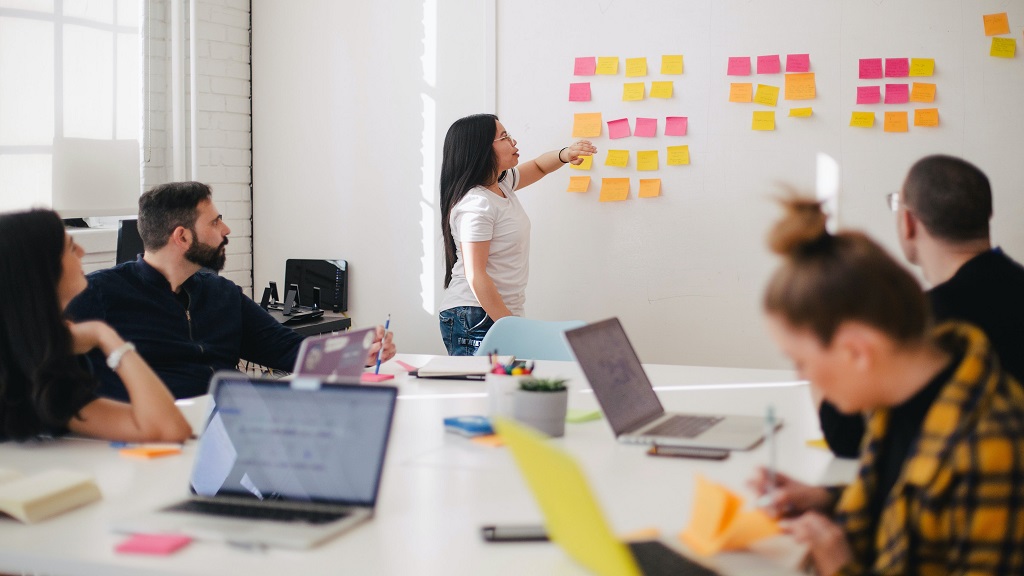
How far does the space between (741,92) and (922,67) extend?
670 mm

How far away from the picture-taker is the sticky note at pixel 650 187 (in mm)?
3994

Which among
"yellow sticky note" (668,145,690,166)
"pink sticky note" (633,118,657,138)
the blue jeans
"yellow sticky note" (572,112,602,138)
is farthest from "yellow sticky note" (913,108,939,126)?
the blue jeans

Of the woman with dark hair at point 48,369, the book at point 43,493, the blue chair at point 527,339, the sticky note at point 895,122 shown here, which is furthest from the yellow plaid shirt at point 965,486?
the sticky note at point 895,122

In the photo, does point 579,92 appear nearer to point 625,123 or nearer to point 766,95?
point 625,123

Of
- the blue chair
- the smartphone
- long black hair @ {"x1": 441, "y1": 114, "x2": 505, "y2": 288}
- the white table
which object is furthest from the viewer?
long black hair @ {"x1": 441, "y1": 114, "x2": 505, "y2": 288}

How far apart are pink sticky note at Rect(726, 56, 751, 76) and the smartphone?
2383mm

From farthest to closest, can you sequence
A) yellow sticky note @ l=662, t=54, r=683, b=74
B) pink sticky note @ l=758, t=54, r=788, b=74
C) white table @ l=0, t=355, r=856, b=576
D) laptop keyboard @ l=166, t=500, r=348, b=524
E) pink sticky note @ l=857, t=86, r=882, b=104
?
yellow sticky note @ l=662, t=54, r=683, b=74 < pink sticky note @ l=758, t=54, r=788, b=74 < pink sticky note @ l=857, t=86, r=882, b=104 < laptop keyboard @ l=166, t=500, r=348, b=524 < white table @ l=0, t=355, r=856, b=576

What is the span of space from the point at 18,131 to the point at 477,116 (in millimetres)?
1709

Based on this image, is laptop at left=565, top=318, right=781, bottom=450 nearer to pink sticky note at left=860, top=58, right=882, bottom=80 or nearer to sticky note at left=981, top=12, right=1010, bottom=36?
pink sticky note at left=860, top=58, right=882, bottom=80

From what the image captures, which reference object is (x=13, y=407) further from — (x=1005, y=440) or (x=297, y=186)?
A: (x=297, y=186)

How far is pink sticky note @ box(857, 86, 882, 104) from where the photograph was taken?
12.1 feet

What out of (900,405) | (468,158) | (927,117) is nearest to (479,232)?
(468,158)

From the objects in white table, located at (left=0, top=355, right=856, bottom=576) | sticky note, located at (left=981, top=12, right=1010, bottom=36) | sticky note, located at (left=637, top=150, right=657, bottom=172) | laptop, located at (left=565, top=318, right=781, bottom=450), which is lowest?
white table, located at (left=0, top=355, right=856, bottom=576)

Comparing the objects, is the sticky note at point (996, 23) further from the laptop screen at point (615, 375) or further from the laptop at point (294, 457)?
the laptop at point (294, 457)
